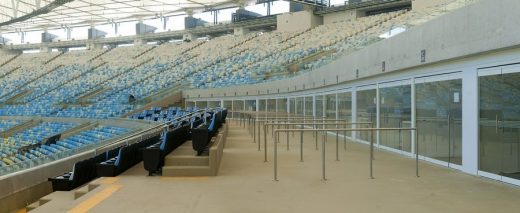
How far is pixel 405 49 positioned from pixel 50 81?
157ft

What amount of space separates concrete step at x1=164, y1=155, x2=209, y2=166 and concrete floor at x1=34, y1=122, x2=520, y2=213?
0.38 m

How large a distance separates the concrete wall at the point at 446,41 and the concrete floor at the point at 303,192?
1.93 meters

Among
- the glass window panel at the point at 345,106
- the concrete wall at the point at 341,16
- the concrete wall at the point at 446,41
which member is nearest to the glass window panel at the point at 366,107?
the concrete wall at the point at 446,41

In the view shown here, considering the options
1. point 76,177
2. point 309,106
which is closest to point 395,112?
point 76,177

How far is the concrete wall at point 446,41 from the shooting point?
5965 millimetres

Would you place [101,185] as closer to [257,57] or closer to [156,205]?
[156,205]

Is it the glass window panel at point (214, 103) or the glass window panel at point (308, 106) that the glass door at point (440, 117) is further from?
the glass window panel at point (214, 103)

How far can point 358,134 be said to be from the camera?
44.4 ft

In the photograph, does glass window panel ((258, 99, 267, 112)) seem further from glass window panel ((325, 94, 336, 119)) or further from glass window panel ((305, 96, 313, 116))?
glass window panel ((325, 94, 336, 119))

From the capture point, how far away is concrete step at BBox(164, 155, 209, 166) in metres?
7.55

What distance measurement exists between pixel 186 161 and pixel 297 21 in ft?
132

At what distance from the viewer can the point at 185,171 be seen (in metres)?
7.25

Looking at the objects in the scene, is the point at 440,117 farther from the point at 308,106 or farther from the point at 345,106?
the point at 308,106

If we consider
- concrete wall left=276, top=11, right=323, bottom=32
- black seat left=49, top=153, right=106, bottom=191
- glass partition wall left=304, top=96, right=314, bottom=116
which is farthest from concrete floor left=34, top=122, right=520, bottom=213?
concrete wall left=276, top=11, right=323, bottom=32
